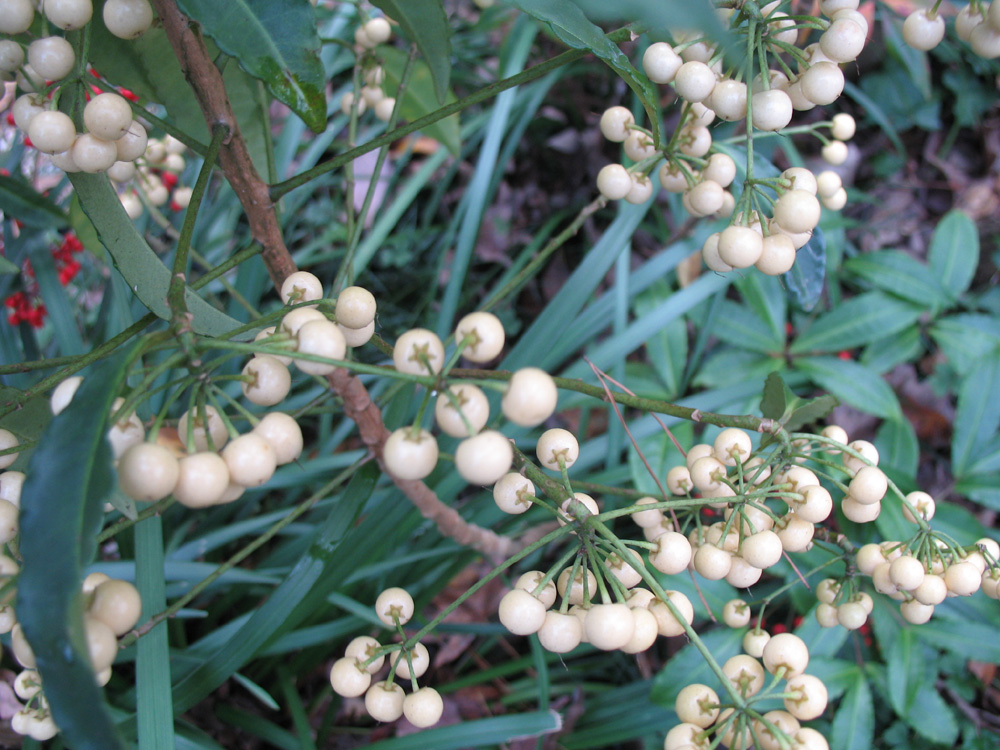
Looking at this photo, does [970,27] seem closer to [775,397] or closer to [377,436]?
[775,397]

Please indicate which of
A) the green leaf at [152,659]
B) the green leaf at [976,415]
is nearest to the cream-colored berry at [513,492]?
the green leaf at [152,659]

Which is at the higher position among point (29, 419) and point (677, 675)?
point (29, 419)

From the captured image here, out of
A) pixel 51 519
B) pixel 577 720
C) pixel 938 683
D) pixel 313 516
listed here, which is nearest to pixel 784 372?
pixel 938 683

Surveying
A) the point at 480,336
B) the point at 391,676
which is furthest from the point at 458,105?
the point at 391,676

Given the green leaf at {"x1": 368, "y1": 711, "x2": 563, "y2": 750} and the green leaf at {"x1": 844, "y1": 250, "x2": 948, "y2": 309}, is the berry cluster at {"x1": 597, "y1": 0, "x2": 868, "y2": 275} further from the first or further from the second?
the green leaf at {"x1": 844, "y1": 250, "x2": 948, "y2": 309}

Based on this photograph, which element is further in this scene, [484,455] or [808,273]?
[808,273]

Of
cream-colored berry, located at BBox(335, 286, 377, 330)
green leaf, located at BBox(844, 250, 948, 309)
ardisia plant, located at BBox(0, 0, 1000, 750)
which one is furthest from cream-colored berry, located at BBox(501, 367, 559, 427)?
green leaf, located at BBox(844, 250, 948, 309)

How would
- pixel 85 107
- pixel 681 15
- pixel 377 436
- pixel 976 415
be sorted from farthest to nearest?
pixel 976 415, pixel 377 436, pixel 85 107, pixel 681 15
